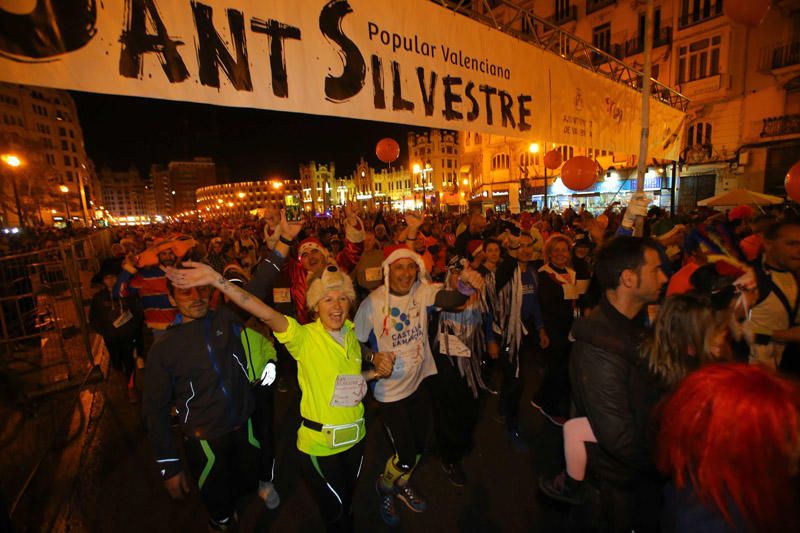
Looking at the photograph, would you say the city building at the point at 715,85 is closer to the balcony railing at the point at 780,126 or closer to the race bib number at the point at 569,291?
the balcony railing at the point at 780,126

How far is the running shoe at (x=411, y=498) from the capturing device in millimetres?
3061

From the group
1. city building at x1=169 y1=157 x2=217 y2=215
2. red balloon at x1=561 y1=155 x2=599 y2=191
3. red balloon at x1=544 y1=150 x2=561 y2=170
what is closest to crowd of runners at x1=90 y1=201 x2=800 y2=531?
red balloon at x1=561 y1=155 x2=599 y2=191

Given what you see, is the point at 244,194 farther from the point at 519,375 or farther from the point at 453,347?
the point at 453,347

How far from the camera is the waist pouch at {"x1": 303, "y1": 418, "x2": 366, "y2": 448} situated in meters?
2.34

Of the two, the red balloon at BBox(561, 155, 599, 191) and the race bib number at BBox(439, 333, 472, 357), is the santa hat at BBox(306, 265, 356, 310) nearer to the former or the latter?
the race bib number at BBox(439, 333, 472, 357)

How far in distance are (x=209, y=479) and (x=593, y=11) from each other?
33053mm

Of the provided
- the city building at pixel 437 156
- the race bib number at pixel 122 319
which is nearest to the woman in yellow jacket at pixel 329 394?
the race bib number at pixel 122 319

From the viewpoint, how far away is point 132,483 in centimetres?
355

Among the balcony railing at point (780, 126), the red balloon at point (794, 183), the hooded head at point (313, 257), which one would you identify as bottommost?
the hooded head at point (313, 257)

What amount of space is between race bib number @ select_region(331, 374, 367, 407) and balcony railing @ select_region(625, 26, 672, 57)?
2896cm

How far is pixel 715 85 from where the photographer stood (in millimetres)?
20203

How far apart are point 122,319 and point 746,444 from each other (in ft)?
19.5

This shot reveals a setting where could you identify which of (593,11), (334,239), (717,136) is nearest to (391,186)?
(593,11)

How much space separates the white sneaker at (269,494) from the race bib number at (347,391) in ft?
4.99
